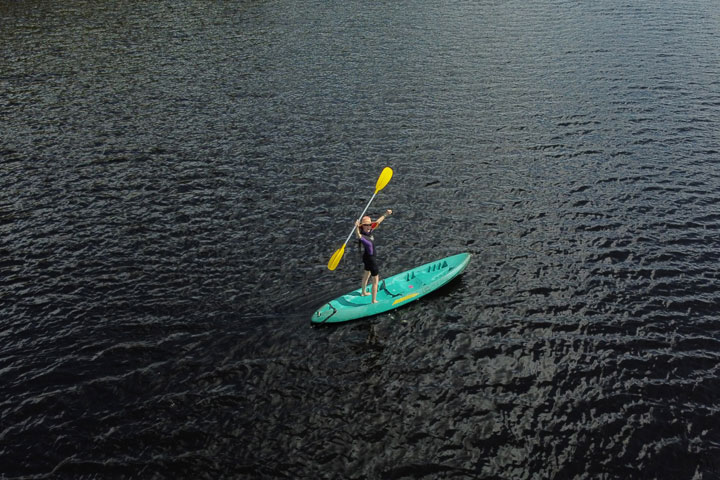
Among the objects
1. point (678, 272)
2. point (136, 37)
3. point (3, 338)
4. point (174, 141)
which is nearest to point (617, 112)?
point (678, 272)

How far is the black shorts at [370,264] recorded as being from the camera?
71.0 ft

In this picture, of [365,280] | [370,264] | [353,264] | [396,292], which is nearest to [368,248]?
[370,264]

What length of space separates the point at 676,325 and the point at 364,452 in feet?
44.2

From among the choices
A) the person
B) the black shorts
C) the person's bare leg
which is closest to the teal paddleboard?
the person's bare leg

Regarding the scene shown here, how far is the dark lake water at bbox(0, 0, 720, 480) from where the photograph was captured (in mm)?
16797

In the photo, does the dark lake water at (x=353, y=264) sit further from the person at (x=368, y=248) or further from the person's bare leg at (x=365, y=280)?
the person at (x=368, y=248)

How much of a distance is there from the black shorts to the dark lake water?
1.88m

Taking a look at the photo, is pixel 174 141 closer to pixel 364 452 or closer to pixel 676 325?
pixel 364 452

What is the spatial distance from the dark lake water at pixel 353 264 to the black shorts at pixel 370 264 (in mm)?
1877

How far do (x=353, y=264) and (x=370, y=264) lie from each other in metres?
3.19

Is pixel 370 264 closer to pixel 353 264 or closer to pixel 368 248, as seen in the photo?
pixel 368 248

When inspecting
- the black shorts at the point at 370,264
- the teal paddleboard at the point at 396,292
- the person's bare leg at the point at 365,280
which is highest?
the black shorts at the point at 370,264

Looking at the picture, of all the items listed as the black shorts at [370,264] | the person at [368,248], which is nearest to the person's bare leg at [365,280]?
the person at [368,248]

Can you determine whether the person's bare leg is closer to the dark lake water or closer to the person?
the person
